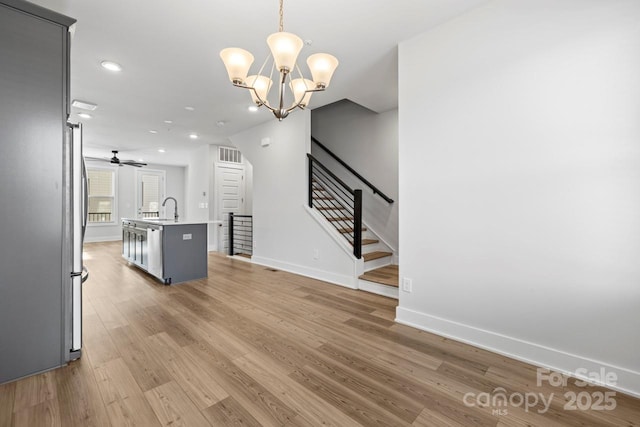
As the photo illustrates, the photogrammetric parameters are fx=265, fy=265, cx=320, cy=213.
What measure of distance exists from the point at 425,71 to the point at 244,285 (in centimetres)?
347

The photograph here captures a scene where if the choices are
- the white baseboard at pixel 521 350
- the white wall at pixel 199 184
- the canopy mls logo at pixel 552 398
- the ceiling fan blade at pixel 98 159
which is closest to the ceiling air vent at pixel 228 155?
the white wall at pixel 199 184

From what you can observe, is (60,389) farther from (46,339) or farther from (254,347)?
(254,347)

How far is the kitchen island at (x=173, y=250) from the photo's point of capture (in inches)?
154

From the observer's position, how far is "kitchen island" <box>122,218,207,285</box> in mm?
3914

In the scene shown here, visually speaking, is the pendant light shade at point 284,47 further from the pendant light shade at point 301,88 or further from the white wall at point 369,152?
the white wall at point 369,152

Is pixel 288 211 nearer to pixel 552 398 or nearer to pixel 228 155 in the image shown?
pixel 228 155

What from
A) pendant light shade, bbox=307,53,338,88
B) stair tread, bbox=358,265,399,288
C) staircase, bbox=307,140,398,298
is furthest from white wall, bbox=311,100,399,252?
pendant light shade, bbox=307,53,338,88

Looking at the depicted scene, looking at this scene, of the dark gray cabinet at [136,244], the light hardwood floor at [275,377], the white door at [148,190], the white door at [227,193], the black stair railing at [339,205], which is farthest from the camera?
the white door at [148,190]

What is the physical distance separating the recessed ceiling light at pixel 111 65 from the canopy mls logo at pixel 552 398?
4.46 metres

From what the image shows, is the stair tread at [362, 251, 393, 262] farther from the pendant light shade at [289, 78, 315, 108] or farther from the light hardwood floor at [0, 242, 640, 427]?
the pendant light shade at [289, 78, 315, 108]

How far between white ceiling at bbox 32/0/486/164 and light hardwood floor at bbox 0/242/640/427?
2752 mm

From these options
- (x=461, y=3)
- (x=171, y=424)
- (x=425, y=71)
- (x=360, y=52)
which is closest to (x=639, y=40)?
(x=461, y=3)

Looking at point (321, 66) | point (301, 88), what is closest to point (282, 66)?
point (321, 66)

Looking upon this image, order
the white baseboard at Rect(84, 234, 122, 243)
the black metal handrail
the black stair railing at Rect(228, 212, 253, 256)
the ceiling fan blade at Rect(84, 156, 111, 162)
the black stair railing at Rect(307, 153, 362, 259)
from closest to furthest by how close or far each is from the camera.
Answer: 1. the black stair railing at Rect(307, 153, 362, 259)
2. the black metal handrail
3. the black stair railing at Rect(228, 212, 253, 256)
4. the ceiling fan blade at Rect(84, 156, 111, 162)
5. the white baseboard at Rect(84, 234, 122, 243)
